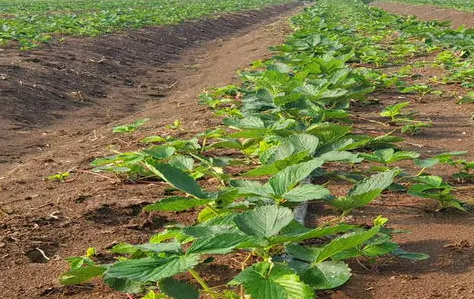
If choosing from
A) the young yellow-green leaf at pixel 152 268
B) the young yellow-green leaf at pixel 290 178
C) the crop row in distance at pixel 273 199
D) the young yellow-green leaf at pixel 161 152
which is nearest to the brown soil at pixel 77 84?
the crop row in distance at pixel 273 199

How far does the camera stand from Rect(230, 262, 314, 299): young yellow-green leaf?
1.48m

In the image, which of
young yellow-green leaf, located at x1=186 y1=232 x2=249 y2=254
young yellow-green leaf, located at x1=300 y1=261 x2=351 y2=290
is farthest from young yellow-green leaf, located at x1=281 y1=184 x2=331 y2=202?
young yellow-green leaf, located at x1=186 y1=232 x2=249 y2=254

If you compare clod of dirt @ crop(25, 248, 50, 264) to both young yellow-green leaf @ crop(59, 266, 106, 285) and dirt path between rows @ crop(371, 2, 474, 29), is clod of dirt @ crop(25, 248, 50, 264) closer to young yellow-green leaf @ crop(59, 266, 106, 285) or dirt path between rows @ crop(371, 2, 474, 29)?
young yellow-green leaf @ crop(59, 266, 106, 285)

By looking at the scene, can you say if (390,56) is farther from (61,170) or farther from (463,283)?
(463,283)

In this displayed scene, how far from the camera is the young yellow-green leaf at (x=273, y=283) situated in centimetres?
148

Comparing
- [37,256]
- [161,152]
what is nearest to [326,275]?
[37,256]

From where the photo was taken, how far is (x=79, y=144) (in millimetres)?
4781

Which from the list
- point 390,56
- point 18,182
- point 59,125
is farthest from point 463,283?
point 390,56

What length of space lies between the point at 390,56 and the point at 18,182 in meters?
5.97

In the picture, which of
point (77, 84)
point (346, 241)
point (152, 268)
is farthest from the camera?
point (77, 84)

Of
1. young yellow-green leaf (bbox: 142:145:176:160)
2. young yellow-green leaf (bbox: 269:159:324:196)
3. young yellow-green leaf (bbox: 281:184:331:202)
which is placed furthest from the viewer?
young yellow-green leaf (bbox: 142:145:176:160)

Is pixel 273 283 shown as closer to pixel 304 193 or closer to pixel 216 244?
pixel 216 244

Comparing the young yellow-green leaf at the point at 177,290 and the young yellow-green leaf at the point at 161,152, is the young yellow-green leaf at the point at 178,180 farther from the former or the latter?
the young yellow-green leaf at the point at 161,152

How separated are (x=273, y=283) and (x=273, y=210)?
31 cm
